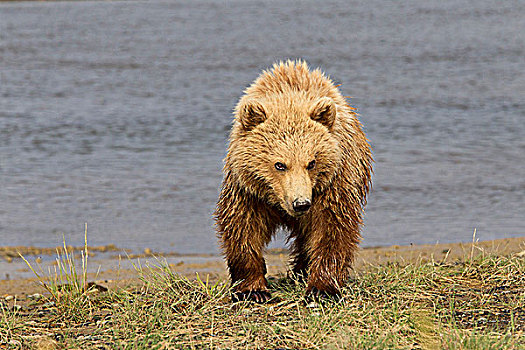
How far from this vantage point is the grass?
450 cm

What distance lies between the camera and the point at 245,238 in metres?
5.38

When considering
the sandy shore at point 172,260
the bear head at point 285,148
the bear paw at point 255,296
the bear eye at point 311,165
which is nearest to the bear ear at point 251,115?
the bear head at point 285,148

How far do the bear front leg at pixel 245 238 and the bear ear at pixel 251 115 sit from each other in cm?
50

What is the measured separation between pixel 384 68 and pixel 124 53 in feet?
28.5

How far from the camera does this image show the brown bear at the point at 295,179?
4.96 metres

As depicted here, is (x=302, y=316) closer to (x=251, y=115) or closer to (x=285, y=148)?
(x=285, y=148)

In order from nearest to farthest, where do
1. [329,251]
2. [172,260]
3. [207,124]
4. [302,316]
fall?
[302,316] < [329,251] < [172,260] < [207,124]

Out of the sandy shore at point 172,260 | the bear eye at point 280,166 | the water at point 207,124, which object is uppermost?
the bear eye at point 280,166

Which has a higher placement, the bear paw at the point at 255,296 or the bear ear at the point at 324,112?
the bear ear at the point at 324,112

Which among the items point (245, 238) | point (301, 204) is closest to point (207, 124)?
point (245, 238)

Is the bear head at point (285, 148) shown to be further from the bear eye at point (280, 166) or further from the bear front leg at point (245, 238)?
the bear front leg at point (245, 238)

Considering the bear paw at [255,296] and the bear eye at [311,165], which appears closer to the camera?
the bear eye at [311,165]

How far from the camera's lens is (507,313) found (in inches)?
198

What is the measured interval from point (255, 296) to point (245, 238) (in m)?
0.41
